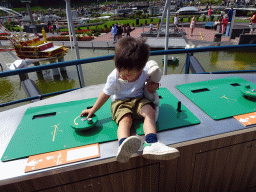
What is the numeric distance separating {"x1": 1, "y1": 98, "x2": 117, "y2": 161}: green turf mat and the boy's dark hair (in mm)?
524

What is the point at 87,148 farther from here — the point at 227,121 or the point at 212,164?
the point at 227,121

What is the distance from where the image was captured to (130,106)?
153cm

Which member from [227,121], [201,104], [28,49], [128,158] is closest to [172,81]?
[201,104]

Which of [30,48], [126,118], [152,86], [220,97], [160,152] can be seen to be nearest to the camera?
[160,152]

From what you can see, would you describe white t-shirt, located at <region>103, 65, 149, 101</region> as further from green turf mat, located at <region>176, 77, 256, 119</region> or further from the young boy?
green turf mat, located at <region>176, 77, 256, 119</region>

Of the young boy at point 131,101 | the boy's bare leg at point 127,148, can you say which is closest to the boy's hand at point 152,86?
the young boy at point 131,101

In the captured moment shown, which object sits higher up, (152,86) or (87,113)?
(152,86)

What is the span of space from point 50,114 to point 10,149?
1.67 feet

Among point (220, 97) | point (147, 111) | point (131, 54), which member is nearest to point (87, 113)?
point (147, 111)

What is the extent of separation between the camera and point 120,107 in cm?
154

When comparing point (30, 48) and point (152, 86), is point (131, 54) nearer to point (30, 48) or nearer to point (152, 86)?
point (152, 86)

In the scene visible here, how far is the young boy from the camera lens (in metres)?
1.15

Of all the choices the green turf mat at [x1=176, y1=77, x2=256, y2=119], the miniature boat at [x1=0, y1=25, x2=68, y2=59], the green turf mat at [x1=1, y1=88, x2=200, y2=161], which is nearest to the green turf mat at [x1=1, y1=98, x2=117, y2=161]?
the green turf mat at [x1=1, y1=88, x2=200, y2=161]

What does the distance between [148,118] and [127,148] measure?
0.35 m
